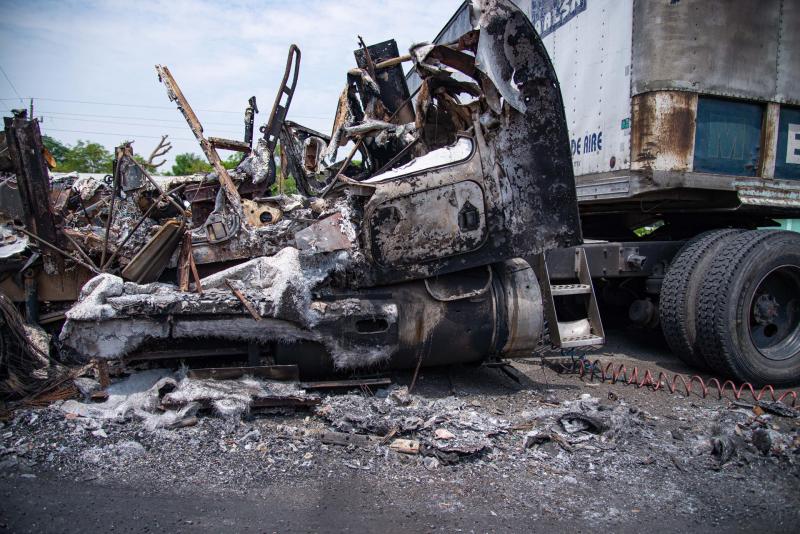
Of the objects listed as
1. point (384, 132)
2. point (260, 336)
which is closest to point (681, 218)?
point (384, 132)

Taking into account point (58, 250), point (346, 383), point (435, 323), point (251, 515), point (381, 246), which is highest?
point (381, 246)

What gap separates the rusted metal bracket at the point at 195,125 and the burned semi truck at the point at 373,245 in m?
0.01

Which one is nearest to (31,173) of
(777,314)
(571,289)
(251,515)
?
(251,515)

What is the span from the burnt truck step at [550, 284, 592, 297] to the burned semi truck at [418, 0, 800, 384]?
0.28 meters

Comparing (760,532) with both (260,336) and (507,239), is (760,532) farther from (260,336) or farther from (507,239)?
(260,336)

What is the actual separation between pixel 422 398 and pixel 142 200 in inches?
113

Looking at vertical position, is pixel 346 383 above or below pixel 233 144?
below

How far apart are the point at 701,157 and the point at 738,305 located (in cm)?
125

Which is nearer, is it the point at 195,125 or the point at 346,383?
the point at 346,383

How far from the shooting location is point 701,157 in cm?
457

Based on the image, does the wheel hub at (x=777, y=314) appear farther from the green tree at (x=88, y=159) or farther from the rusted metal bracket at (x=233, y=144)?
the green tree at (x=88, y=159)

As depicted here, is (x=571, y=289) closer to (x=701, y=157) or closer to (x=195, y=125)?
(x=701, y=157)

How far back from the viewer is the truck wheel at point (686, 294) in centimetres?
454

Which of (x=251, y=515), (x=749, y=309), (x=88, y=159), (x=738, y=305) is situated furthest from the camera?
(x=88, y=159)
